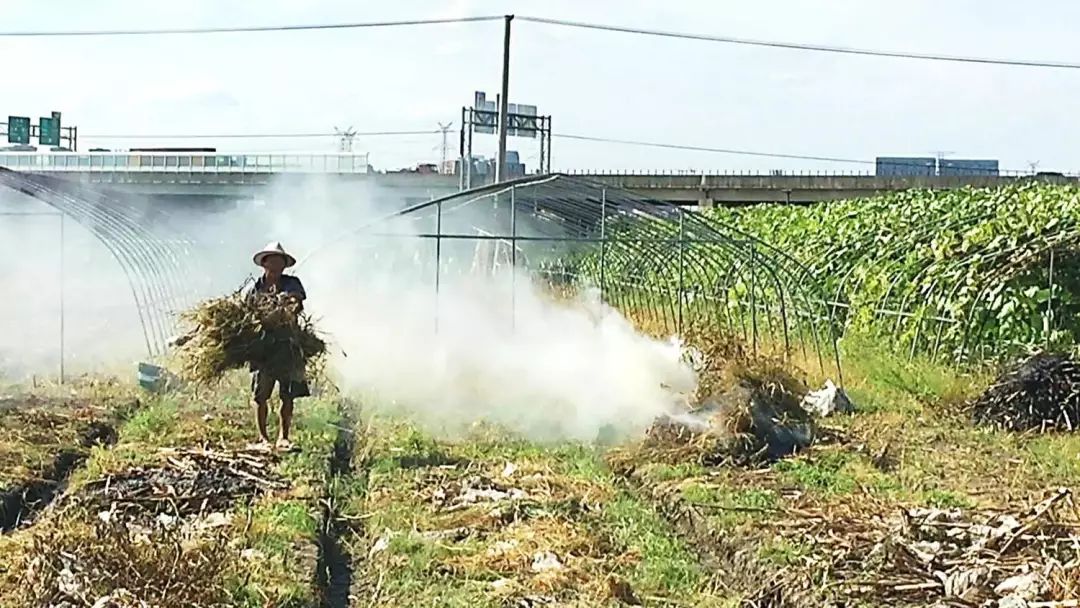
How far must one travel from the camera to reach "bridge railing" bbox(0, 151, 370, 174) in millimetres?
46750

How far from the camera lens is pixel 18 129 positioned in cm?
6325

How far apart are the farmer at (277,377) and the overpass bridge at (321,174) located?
103 feet

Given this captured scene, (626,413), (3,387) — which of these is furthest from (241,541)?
(3,387)

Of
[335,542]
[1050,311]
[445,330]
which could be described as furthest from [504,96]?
[335,542]

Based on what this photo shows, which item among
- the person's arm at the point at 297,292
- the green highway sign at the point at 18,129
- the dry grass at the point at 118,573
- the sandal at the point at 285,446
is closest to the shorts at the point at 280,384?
the sandal at the point at 285,446

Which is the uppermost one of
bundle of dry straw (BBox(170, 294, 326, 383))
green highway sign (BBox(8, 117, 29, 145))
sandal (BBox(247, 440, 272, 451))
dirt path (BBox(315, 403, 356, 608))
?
green highway sign (BBox(8, 117, 29, 145))

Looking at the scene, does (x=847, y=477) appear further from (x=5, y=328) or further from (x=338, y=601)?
(x=5, y=328)

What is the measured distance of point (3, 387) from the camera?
14.9 m

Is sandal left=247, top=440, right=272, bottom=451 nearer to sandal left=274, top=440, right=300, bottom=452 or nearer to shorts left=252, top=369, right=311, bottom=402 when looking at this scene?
sandal left=274, top=440, right=300, bottom=452

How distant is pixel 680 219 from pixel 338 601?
10.9 meters

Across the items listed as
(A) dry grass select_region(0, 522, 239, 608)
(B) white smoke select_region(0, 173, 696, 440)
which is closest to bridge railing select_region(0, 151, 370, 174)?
(B) white smoke select_region(0, 173, 696, 440)

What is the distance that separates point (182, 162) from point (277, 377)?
39.5 m

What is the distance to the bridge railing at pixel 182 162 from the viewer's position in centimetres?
4675

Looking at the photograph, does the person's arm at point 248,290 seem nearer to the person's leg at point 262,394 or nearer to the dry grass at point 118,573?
the person's leg at point 262,394
